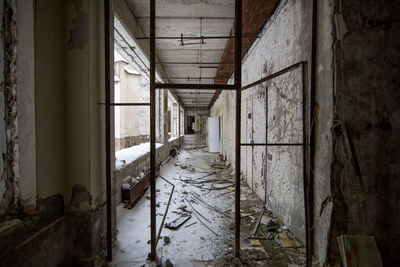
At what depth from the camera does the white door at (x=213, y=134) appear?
11258mm

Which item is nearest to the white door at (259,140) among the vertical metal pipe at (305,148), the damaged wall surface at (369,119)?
the vertical metal pipe at (305,148)

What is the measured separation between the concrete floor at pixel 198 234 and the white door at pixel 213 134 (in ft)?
21.9

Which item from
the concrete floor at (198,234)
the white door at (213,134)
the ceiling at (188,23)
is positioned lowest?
the concrete floor at (198,234)

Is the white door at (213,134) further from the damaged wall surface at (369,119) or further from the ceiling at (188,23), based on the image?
the damaged wall surface at (369,119)

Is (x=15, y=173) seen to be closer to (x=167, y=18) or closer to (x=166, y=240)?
(x=166, y=240)

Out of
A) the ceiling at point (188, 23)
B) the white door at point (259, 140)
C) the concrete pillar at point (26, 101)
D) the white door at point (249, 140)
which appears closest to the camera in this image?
the concrete pillar at point (26, 101)

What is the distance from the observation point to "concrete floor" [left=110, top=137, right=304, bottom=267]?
2316 millimetres

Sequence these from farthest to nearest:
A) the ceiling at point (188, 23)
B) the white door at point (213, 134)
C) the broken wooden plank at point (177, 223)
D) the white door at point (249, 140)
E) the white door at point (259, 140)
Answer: the white door at point (213, 134) < the white door at point (249, 140) < the white door at point (259, 140) < the ceiling at point (188, 23) < the broken wooden plank at point (177, 223)

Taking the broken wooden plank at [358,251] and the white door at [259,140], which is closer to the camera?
the broken wooden plank at [358,251]

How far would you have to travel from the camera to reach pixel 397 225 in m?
1.94

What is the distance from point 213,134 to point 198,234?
28.7 feet

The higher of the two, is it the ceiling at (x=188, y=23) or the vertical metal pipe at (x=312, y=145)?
the ceiling at (x=188, y=23)

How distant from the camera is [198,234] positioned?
2.86 meters

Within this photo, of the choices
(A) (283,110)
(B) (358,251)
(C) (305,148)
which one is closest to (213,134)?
(A) (283,110)
